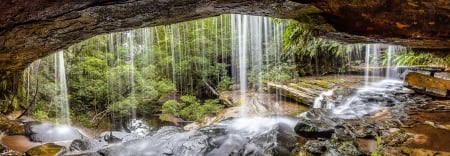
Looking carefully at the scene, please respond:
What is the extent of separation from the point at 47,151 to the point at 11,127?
136 inches

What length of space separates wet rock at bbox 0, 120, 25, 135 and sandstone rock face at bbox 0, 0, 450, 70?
5.96m

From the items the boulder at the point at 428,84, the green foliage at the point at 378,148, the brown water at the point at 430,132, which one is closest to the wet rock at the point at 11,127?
the green foliage at the point at 378,148

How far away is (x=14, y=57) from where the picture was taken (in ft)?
17.1

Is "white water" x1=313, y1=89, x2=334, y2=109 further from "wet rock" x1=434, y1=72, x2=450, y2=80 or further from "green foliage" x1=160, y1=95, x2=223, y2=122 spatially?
"green foliage" x1=160, y1=95, x2=223, y2=122

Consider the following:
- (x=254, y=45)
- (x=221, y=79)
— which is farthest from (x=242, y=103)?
(x=221, y=79)

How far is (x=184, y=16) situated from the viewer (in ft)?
16.1

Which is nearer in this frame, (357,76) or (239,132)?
(239,132)

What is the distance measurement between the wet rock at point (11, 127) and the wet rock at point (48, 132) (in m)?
0.18

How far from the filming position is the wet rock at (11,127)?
967 cm

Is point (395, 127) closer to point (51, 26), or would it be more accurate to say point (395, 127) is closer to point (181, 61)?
point (51, 26)

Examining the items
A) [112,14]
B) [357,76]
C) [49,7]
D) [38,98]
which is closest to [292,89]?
[357,76]

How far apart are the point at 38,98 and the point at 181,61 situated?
6.96 metres

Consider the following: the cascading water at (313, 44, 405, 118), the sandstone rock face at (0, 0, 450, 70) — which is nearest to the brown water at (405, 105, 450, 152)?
the cascading water at (313, 44, 405, 118)

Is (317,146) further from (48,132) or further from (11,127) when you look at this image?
(11,127)
